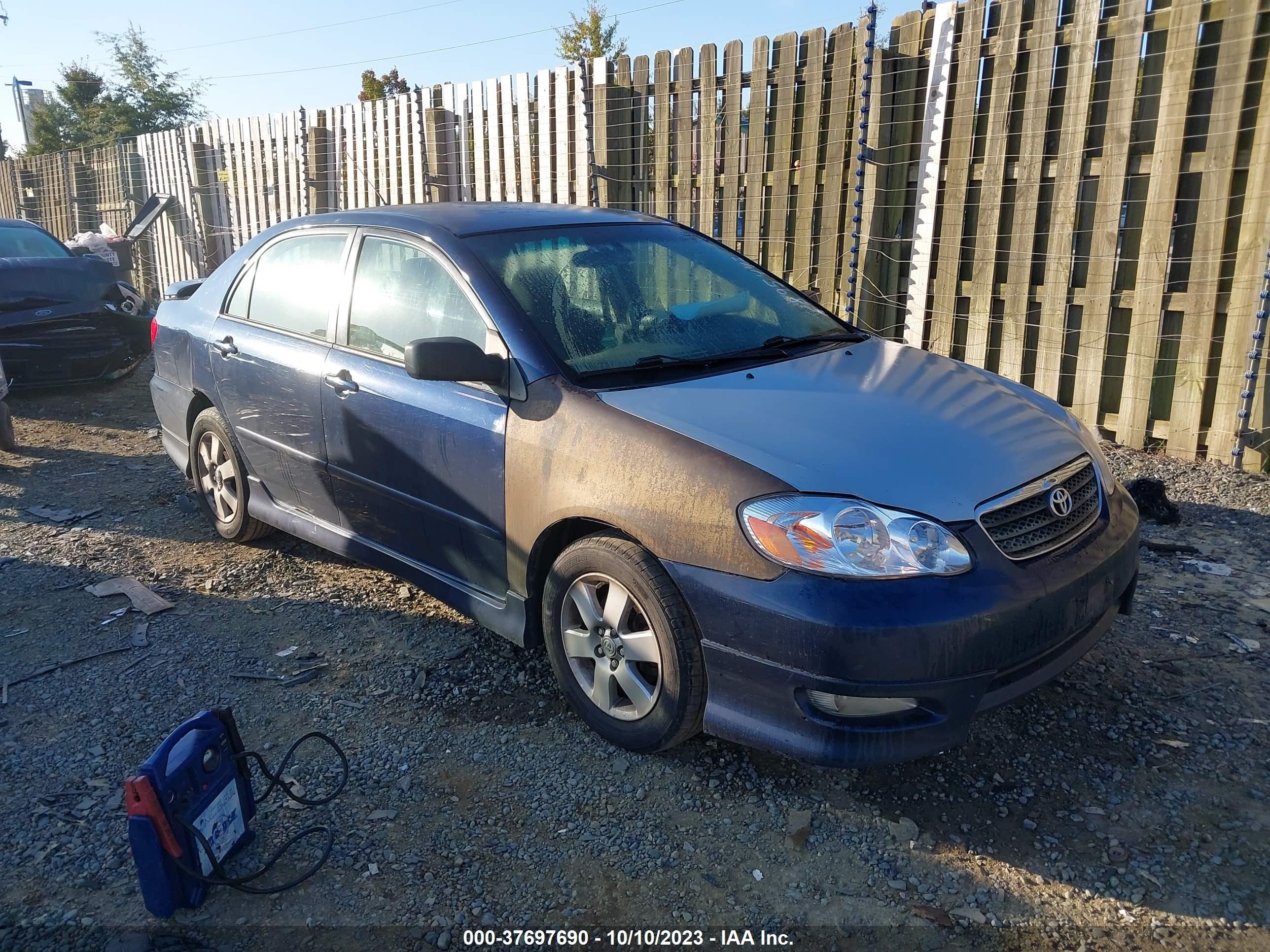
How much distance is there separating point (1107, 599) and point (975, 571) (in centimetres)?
70

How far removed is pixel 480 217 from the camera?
3918mm

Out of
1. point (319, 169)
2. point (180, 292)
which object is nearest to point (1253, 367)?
point (180, 292)

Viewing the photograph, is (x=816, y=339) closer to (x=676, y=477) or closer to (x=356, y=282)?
(x=676, y=477)

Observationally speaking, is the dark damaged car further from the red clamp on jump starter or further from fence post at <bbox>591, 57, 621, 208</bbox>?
the red clamp on jump starter

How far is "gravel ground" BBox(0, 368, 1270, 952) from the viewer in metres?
2.44

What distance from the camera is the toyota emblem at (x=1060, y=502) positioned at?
2.87 m

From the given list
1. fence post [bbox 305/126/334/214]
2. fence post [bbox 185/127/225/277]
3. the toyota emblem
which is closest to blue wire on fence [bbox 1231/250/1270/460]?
the toyota emblem

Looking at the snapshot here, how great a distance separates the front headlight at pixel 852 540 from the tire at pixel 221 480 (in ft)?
9.95

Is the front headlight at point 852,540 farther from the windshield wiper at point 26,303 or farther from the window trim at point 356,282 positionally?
the windshield wiper at point 26,303

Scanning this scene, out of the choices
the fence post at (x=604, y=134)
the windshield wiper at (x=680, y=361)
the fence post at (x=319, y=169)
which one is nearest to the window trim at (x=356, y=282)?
the windshield wiper at (x=680, y=361)

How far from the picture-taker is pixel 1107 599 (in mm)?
2988

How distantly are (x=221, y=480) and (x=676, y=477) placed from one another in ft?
10.5

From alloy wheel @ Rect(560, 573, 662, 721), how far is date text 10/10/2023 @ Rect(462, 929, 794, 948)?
717 millimetres

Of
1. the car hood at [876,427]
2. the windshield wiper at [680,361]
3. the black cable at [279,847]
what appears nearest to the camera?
the black cable at [279,847]
